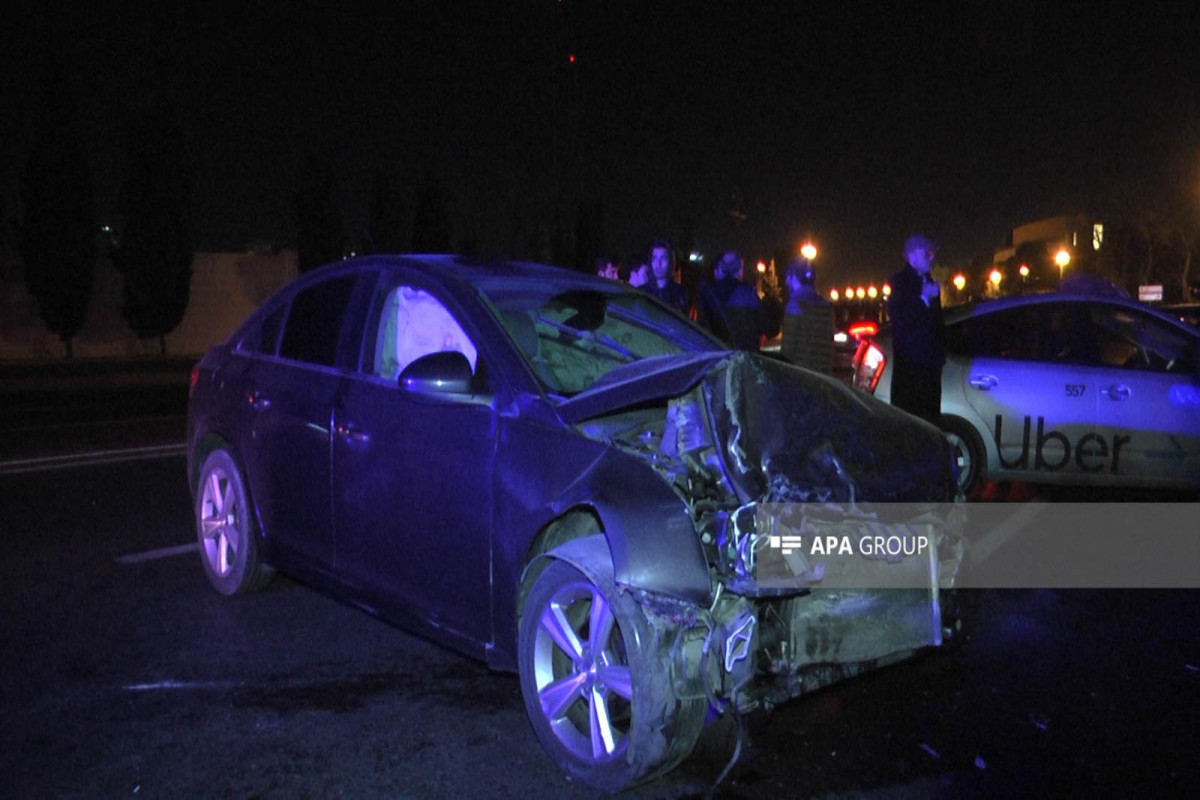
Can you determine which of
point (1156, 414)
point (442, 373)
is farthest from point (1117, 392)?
point (442, 373)

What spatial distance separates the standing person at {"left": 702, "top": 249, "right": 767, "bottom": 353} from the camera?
859cm

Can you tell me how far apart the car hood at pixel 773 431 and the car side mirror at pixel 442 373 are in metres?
A: 0.47

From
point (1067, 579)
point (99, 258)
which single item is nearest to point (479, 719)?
point (1067, 579)

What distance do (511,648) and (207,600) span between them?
8.41 ft

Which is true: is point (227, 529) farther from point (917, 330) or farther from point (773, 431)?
point (917, 330)

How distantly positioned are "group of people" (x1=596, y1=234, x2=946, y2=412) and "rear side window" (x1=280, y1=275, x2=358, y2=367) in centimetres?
272

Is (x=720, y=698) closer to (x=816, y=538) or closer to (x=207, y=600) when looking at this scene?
(x=816, y=538)

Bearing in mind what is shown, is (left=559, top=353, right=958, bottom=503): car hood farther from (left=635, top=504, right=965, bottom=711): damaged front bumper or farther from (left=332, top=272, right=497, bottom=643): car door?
(left=332, top=272, right=497, bottom=643): car door

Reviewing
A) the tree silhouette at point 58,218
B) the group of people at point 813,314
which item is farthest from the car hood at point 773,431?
the tree silhouette at point 58,218

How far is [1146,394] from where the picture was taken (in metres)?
8.35

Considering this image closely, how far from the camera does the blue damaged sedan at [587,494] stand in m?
3.70

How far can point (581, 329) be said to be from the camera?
5.17 m

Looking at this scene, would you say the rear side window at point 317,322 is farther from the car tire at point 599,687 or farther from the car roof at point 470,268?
the car tire at point 599,687

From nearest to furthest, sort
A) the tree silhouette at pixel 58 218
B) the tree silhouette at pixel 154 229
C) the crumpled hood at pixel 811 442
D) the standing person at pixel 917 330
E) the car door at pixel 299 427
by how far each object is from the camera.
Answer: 1. the crumpled hood at pixel 811 442
2. the car door at pixel 299 427
3. the standing person at pixel 917 330
4. the tree silhouette at pixel 58 218
5. the tree silhouette at pixel 154 229
